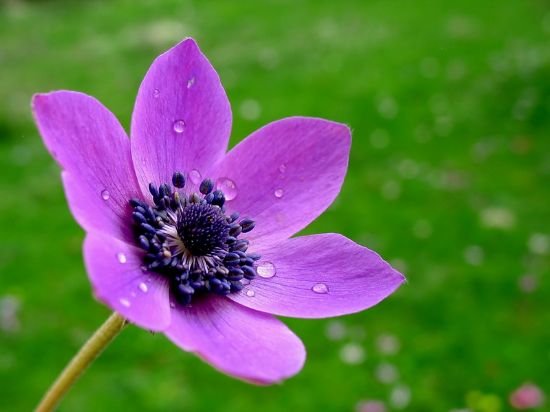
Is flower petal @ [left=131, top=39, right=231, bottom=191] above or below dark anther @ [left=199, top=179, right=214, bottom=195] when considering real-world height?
above

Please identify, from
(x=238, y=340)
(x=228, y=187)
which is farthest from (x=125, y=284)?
(x=228, y=187)

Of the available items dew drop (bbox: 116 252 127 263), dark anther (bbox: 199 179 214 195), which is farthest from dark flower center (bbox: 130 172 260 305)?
dew drop (bbox: 116 252 127 263)

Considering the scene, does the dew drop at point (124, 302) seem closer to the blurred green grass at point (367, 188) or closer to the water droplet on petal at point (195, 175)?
the water droplet on petal at point (195, 175)

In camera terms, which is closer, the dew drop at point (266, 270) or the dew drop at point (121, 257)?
the dew drop at point (121, 257)

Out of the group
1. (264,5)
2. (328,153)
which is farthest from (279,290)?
(264,5)

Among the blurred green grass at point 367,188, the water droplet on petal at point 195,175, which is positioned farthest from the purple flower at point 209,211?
the blurred green grass at point 367,188

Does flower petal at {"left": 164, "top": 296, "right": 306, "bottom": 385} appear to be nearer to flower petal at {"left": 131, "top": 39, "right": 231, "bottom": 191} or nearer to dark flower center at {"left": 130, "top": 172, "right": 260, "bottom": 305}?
dark flower center at {"left": 130, "top": 172, "right": 260, "bottom": 305}

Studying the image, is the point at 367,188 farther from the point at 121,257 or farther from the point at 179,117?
the point at 121,257
